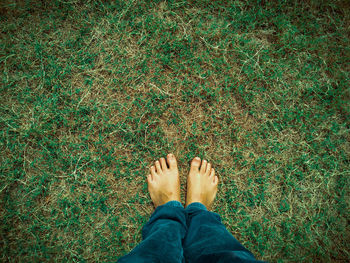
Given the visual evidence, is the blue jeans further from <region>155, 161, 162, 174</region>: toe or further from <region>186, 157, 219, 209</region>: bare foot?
<region>155, 161, 162, 174</region>: toe

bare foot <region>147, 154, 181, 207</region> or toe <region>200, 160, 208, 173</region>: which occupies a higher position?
toe <region>200, 160, 208, 173</region>

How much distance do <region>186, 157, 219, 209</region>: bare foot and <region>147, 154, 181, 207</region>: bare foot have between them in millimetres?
109

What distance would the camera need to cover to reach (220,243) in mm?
1344

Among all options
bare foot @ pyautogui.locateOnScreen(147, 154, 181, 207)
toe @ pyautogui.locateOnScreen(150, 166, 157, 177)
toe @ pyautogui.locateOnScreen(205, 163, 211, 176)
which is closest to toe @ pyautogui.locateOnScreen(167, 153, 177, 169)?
bare foot @ pyautogui.locateOnScreen(147, 154, 181, 207)

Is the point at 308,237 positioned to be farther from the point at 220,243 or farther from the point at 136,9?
the point at 136,9

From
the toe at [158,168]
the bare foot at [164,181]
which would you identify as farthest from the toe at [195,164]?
the toe at [158,168]

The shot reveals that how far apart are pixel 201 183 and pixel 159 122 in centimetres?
61

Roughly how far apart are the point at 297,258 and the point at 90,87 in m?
2.24

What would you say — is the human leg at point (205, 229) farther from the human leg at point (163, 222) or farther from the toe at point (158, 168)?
the toe at point (158, 168)

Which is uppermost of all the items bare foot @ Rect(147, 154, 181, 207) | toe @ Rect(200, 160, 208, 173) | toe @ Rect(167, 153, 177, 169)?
toe @ Rect(200, 160, 208, 173)

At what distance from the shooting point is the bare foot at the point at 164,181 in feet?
5.98

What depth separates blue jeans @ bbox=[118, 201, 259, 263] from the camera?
49.2 inches

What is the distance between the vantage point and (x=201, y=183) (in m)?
1.83

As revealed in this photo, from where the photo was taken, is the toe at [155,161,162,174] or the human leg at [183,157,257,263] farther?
the toe at [155,161,162,174]
